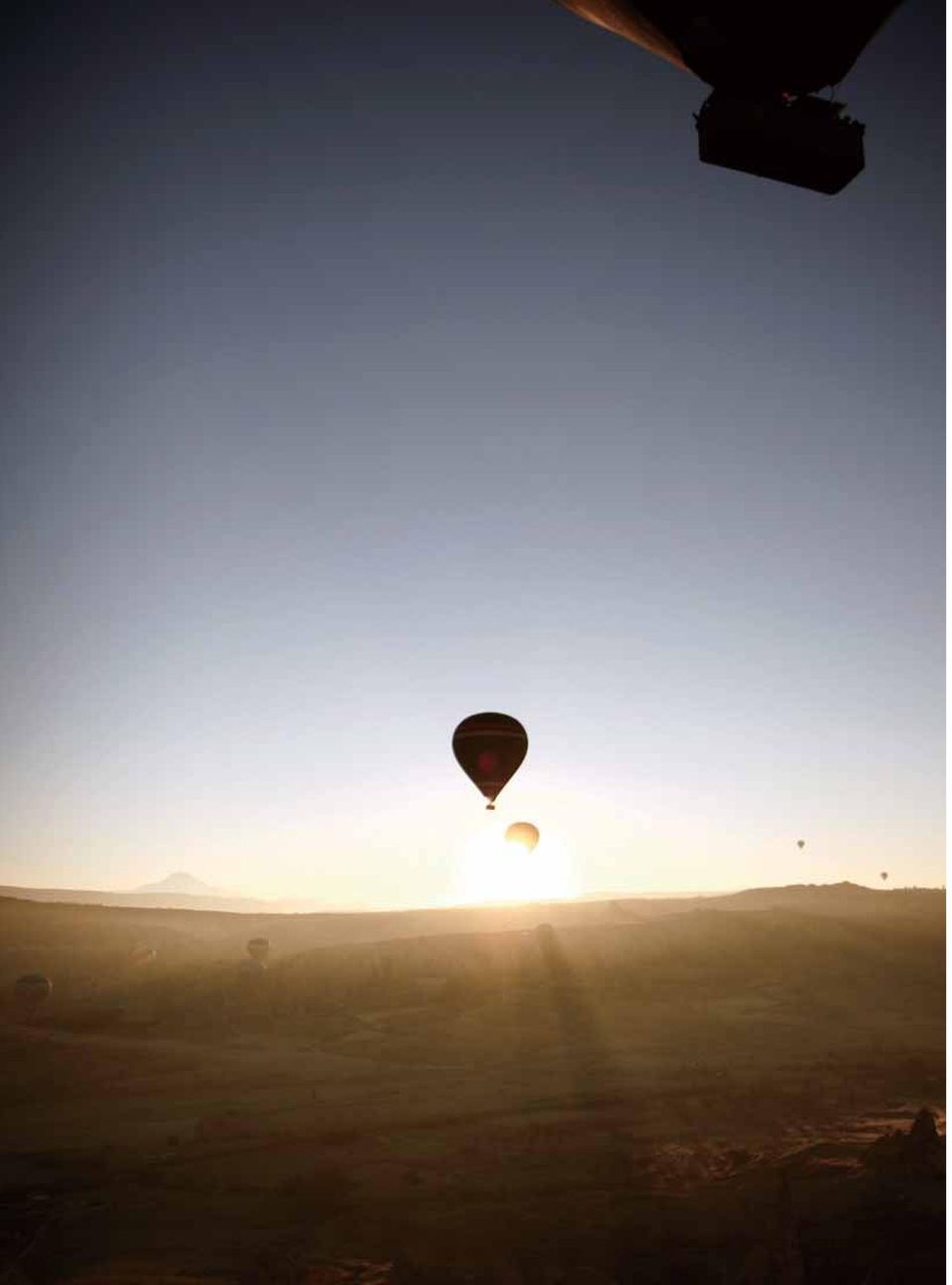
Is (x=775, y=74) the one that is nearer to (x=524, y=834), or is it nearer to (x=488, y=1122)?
(x=488, y=1122)

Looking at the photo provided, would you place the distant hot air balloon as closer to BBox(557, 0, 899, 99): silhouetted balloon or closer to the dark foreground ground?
the dark foreground ground

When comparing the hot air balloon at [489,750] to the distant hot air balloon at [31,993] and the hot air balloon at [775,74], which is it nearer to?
the hot air balloon at [775,74]

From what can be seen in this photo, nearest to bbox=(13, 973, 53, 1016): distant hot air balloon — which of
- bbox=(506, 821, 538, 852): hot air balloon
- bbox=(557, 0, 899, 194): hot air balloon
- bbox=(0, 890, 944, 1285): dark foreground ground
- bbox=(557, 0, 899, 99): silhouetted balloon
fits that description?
bbox=(0, 890, 944, 1285): dark foreground ground

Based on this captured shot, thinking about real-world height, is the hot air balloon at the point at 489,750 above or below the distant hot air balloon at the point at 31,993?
above

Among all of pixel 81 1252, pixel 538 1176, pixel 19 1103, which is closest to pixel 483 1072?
pixel 538 1176

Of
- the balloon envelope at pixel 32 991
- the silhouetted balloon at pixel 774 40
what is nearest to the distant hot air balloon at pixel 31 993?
the balloon envelope at pixel 32 991

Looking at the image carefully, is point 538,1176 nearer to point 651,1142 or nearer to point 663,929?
point 651,1142
